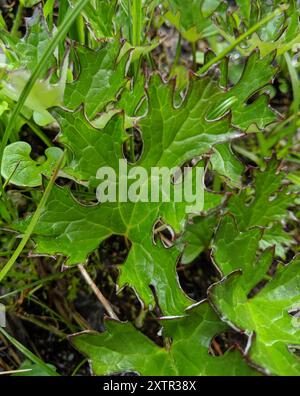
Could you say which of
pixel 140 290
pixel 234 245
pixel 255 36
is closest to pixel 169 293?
pixel 140 290

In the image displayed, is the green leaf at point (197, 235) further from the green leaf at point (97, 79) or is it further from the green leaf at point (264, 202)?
the green leaf at point (97, 79)

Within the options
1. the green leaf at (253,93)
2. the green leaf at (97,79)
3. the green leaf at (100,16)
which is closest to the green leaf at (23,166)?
the green leaf at (97,79)

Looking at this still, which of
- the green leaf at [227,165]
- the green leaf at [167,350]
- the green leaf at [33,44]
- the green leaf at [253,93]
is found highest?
the green leaf at [33,44]

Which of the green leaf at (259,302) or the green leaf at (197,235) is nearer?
the green leaf at (259,302)

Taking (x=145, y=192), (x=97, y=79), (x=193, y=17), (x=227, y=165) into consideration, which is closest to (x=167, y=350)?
(x=145, y=192)

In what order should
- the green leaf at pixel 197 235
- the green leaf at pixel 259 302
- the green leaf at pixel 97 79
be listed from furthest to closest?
the green leaf at pixel 197 235
the green leaf at pixel 97 79
the green leaf at pixel 259 302

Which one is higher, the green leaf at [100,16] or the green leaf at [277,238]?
the green leaf at [100,16]

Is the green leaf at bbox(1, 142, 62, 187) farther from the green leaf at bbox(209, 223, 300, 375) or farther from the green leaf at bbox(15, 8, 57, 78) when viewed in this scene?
the green leaf at bbox(209, 223, 300, 375)

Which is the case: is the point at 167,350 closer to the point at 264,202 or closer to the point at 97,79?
the point at 264,202
